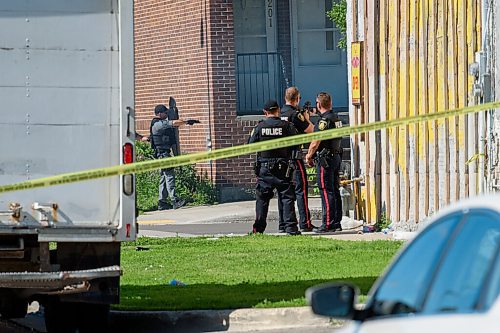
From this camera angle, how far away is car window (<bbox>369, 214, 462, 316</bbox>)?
497 centimetres

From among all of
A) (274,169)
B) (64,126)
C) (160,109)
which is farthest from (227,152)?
(160,109)

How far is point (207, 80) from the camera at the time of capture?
24.7 meters

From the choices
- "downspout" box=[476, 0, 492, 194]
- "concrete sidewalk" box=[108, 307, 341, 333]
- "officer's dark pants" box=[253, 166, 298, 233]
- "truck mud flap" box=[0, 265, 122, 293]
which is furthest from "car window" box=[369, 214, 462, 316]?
"officer's dark pants" box=[253, 166, 298, 233]

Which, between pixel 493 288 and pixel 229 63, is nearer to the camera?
pixel 493 288

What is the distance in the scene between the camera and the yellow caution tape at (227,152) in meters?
8.51

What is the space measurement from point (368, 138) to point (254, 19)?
278 inches

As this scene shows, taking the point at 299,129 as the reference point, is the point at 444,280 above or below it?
below

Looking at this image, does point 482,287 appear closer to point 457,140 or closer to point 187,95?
point 457,140

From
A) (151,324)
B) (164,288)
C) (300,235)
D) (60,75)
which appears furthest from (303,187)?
(60,75)

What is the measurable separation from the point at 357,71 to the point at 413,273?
47.6ft

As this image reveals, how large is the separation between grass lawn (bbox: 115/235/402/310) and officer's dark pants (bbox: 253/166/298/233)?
514mm

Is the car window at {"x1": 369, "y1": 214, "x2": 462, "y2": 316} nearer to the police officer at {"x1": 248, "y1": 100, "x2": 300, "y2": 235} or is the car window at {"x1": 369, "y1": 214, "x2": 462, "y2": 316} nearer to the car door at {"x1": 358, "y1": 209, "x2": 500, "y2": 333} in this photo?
the car door at {"x1": 358, "y1": 209, "x2": 500, "y2": 333}

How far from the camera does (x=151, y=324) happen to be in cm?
1151

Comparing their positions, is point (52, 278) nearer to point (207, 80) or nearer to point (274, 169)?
point (274, 169)
